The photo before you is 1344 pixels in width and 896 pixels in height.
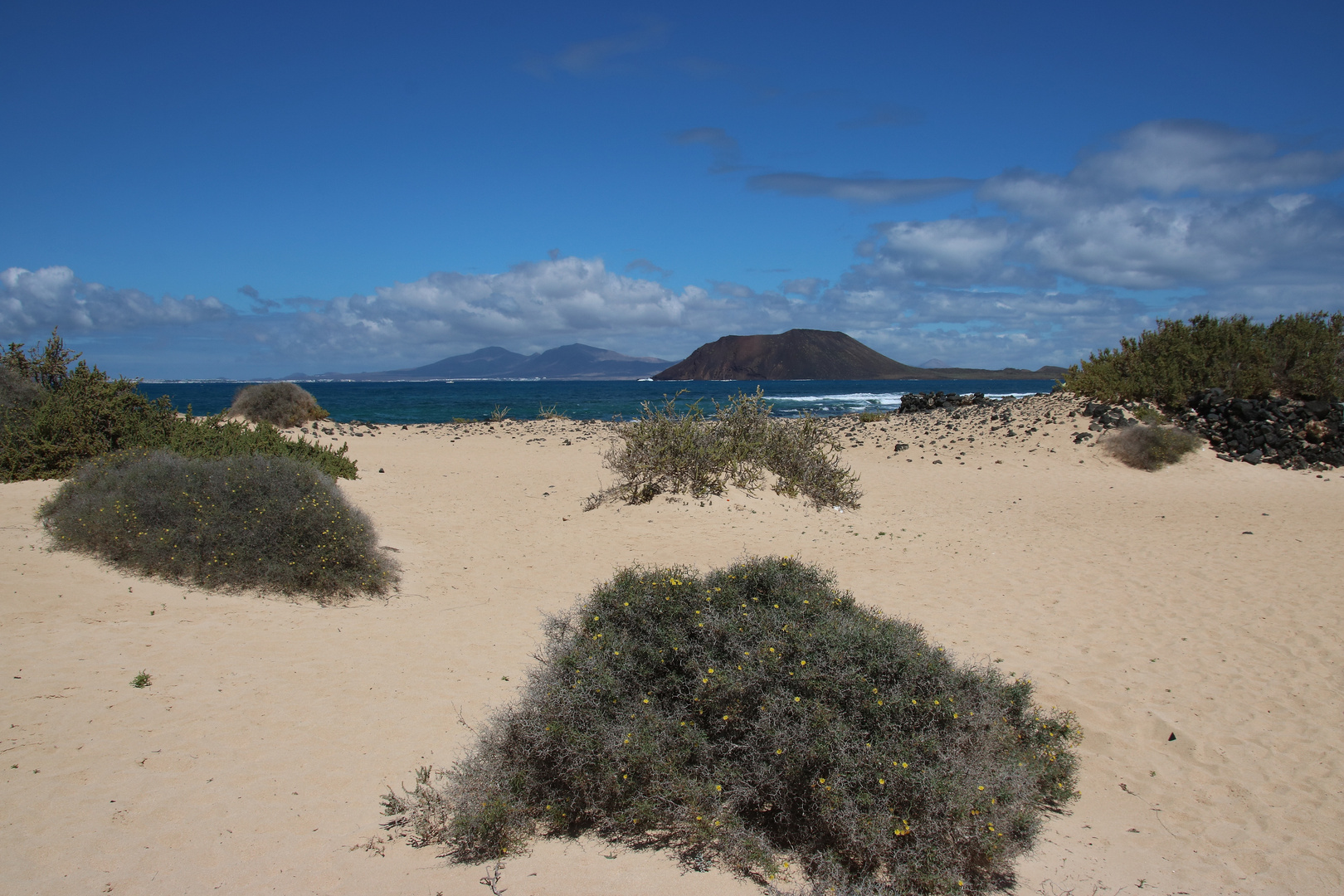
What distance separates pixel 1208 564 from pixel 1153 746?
5.59 metres

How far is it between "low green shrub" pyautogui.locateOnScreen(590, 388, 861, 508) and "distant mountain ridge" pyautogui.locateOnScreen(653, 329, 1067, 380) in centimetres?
13081

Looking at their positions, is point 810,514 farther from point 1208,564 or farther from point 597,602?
point 597,602

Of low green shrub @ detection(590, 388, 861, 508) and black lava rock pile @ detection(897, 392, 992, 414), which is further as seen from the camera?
black lava rock pile @ detection(897, 392, 992, 414)

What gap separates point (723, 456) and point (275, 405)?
60.2 ft

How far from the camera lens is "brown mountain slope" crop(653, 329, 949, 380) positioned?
14900 centimetres

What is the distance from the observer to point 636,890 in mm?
3150

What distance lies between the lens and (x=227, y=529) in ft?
23.7

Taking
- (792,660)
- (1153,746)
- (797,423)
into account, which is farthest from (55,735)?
(797,423)

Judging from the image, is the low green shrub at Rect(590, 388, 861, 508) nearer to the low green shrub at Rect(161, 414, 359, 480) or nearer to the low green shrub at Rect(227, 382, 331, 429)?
the low green shrub at Rect(161, 414, 359, 480)

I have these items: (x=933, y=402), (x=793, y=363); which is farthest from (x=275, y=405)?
(x=793, y=363)

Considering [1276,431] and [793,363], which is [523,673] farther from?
[793,363]

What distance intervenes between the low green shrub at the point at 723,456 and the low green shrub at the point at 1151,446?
863 cm

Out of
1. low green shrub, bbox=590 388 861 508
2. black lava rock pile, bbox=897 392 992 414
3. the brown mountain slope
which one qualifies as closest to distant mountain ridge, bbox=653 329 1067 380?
the brown mountain slope

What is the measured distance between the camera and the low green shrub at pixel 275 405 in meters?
22.9
